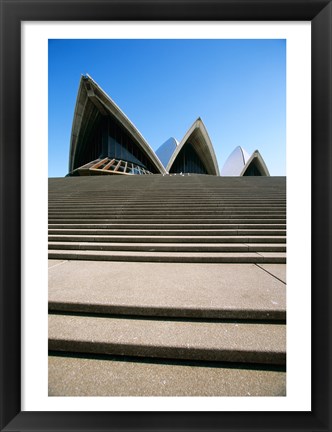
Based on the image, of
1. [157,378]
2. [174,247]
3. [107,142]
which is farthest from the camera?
[107,142]

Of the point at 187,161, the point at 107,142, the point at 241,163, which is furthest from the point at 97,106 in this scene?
the point at 241,163

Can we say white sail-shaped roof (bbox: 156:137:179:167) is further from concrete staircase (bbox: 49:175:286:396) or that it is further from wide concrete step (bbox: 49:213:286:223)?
concrete staircase (bbox: 49:175:286:396)

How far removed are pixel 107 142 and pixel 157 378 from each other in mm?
29791

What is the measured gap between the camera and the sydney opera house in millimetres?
24027

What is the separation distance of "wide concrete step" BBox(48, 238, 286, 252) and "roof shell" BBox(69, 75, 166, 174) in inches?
1066

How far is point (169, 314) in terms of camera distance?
1794mm

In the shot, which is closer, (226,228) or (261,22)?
(261,22)

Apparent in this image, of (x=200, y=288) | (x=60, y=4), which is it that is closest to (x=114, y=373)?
(x=200, y=288)
